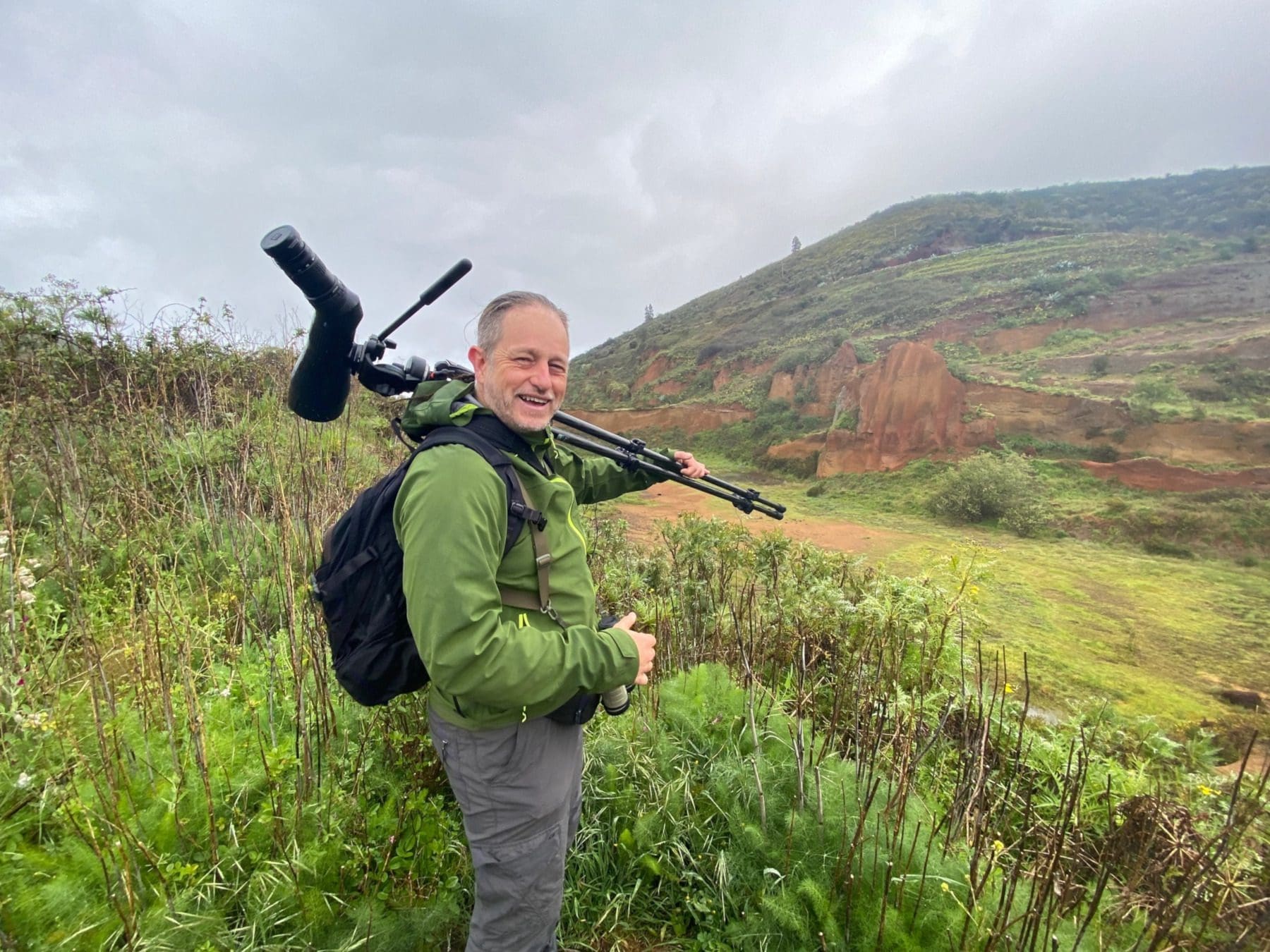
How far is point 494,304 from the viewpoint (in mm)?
1481

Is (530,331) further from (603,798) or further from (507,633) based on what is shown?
(603,798)

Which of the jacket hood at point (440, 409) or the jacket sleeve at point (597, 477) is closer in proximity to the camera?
the jacket hood at point (440, 409)

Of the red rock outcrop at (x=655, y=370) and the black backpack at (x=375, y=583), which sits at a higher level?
the red rock outcrop at (x=655, y=370)

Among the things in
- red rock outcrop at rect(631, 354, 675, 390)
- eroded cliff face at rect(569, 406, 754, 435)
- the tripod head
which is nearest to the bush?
the tripod head

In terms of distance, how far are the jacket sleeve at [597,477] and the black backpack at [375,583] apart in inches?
34.4

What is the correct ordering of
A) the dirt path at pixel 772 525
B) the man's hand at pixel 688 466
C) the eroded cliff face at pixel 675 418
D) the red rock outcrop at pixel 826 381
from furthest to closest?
the eroded cliff face at pixel 675 418, the red rock outcrop at pixel 826 381, the dirt path at pixel 772 525, the man's hand at pixel 688 466

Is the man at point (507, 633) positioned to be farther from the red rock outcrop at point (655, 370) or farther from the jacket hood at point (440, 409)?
the red rock outcrop at point (655, 370)

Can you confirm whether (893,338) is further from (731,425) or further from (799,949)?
(799,949)

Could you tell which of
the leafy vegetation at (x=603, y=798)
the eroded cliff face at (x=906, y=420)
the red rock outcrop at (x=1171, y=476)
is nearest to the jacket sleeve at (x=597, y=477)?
the leafy vegetation at (x=603, y=798)

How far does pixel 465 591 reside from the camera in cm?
108

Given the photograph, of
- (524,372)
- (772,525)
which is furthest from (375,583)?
(772,525)

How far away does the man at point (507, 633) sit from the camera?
1105 mm

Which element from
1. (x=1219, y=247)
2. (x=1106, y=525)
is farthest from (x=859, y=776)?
(x=1219, y=247)

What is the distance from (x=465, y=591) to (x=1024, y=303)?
3284cm
